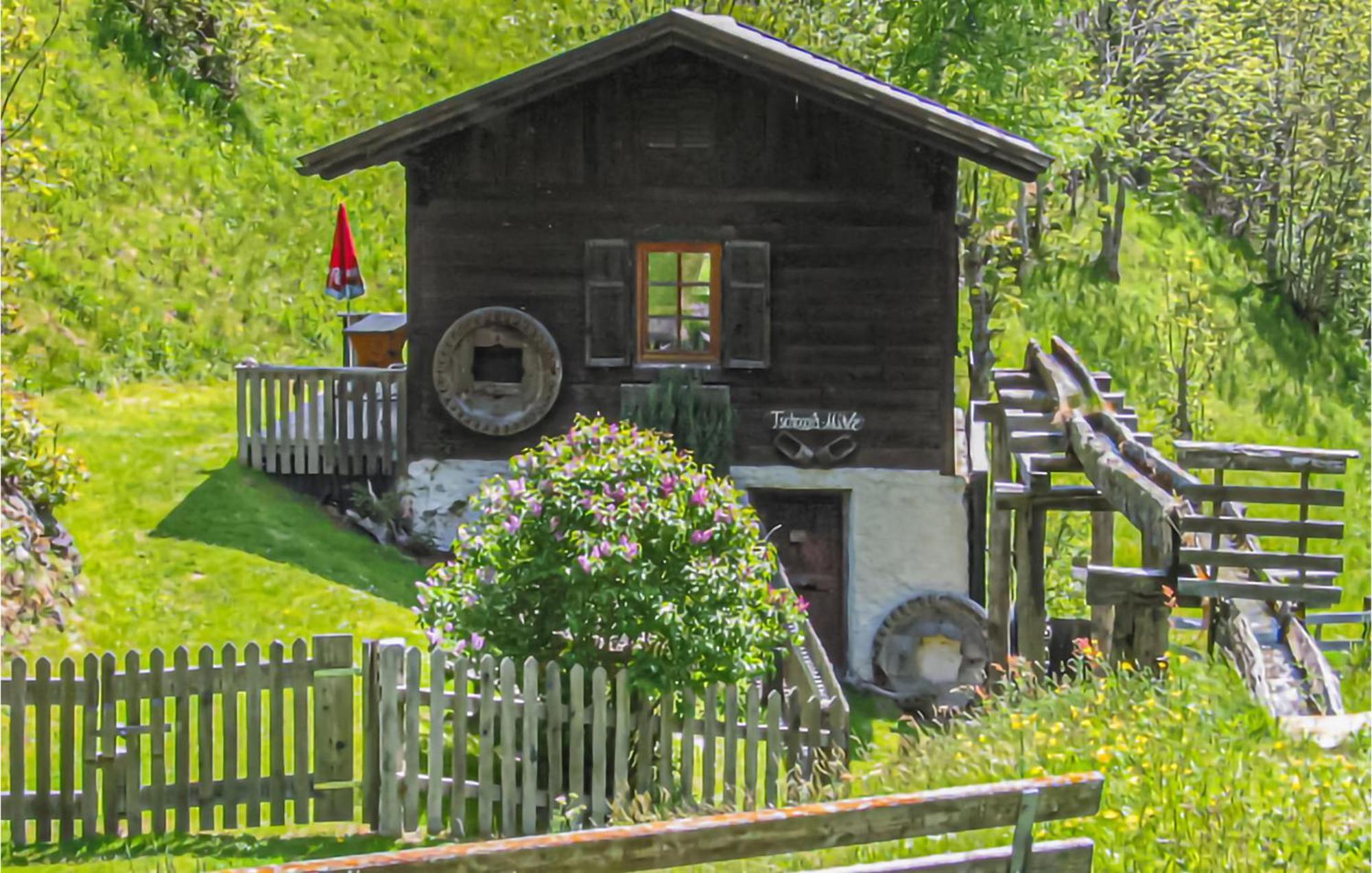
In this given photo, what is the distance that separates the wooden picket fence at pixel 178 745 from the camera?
10.8 metres

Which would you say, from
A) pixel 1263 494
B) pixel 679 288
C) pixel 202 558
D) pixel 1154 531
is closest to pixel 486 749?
pixel 1154 531

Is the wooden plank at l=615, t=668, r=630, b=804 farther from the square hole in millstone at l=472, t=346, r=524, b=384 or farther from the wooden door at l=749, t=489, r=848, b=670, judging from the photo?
the square hole in millstone at l=472, t=346, r=524, b=384

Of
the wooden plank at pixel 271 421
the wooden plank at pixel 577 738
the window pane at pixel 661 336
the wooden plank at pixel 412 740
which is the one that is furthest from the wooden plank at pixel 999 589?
the wooden plank at pixel 271 421

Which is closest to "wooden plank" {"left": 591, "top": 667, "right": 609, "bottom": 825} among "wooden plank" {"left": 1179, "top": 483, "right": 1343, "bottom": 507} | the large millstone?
"wooden plank" {"left": 1179, "top": 483, "right": 1343, "bottom": 507}

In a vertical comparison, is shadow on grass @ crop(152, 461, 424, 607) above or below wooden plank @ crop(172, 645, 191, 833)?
above

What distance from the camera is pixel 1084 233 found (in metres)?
33.5

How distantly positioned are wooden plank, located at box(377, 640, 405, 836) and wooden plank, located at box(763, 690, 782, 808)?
2395 millimetres

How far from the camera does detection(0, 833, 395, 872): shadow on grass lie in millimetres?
10625

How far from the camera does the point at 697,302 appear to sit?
2003 centimetres

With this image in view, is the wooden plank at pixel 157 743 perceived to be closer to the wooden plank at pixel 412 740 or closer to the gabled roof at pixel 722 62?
the wooden plank at pixel 412 740

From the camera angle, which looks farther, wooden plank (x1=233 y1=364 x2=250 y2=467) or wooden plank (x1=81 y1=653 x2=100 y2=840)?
wooden plank (x1=233 y1=364 x2=250 y2=467)

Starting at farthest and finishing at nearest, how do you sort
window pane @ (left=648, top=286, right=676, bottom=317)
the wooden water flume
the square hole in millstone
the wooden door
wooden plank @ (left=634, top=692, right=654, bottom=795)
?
window pane @ (left=648, top=286, right=676, bottom=317) < the square hole in millstone < the wooden door < wooden plank @ (left=634, top=692, right=654, bottom=795) < the wooden water flume

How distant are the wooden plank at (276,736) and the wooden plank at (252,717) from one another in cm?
8

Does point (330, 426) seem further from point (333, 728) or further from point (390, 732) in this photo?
point (390, 732)
